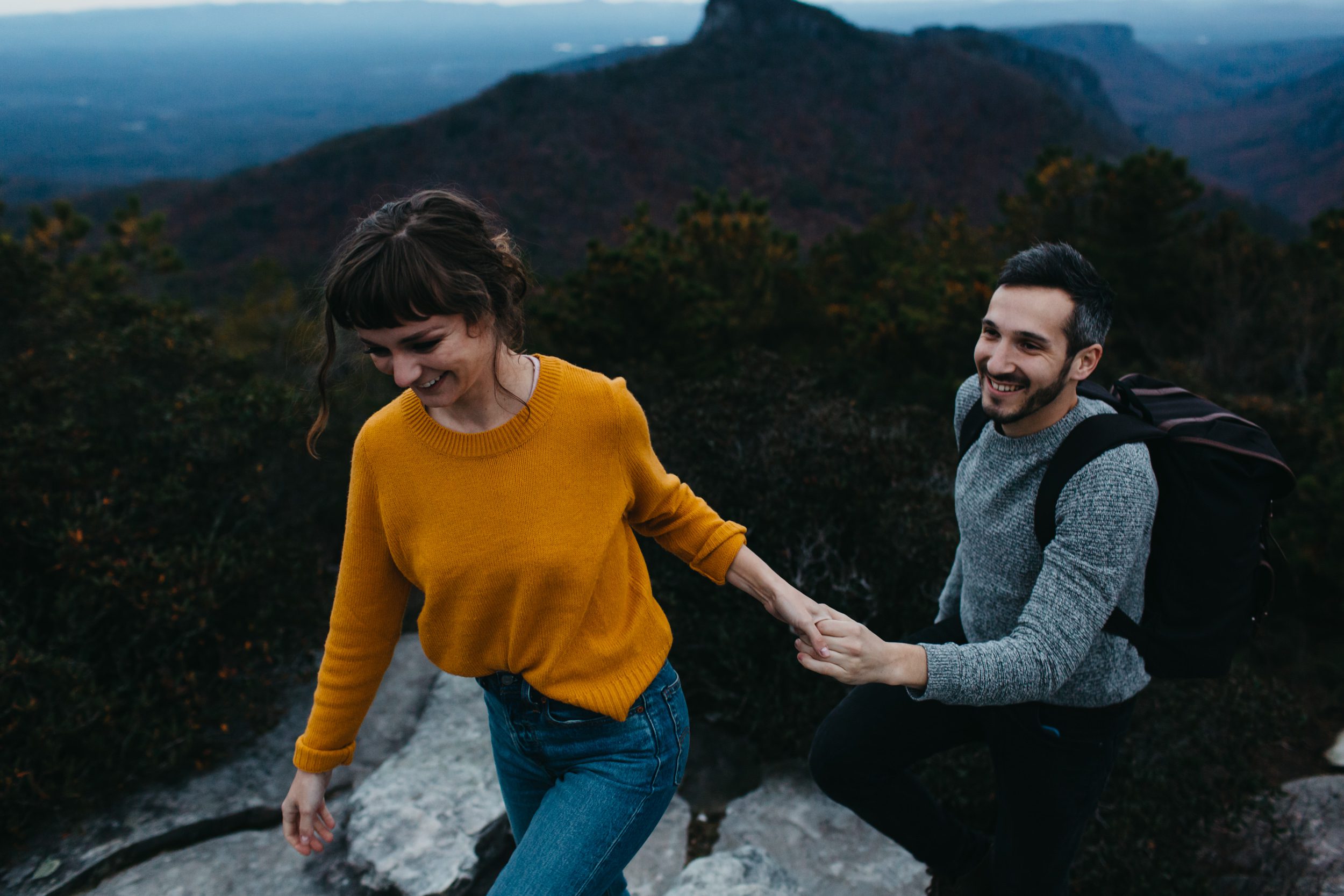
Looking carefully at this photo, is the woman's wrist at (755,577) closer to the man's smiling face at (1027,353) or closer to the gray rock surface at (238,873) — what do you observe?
the man's smiling face at (1027,353)

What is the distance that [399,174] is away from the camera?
168ft

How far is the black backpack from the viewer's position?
1651mm

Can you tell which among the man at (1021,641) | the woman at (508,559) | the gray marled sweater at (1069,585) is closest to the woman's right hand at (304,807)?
the woman at (508,559)

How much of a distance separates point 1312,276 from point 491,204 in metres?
10.8

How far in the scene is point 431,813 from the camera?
9.84ft

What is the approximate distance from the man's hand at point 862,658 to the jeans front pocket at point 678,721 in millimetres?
295

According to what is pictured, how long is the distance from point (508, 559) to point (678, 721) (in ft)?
1.78

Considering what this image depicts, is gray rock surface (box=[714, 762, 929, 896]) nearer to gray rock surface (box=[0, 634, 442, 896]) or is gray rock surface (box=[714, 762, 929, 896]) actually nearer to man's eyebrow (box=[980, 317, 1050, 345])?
gray rock surface (box=[0, 634, 442, 896])

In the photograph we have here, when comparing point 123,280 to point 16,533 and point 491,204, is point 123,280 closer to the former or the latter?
point 16,533

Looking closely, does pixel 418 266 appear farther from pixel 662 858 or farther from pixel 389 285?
pixel 662 858

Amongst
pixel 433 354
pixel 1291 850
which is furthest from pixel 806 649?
pixel 1291 850

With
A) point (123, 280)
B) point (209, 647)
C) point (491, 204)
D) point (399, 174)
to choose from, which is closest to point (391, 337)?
point (491, 204)

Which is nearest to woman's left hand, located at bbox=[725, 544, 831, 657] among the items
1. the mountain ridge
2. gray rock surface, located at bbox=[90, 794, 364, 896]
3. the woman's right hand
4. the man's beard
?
the man's beard

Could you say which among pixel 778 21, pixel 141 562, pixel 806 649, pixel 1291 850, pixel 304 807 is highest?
pixel 778 21
